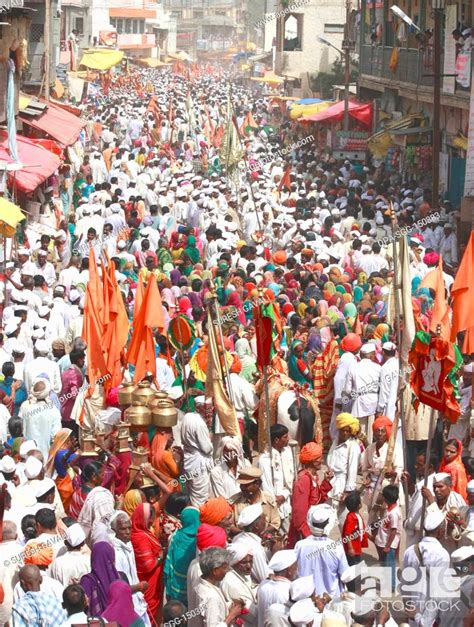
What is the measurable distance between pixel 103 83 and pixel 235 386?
4912 centimetres

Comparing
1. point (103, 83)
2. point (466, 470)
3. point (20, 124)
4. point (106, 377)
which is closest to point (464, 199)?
point (20, 124)

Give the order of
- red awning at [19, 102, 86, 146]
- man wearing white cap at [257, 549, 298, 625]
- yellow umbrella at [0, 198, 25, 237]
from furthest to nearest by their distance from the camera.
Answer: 1. red awning at [19, 102, 86, 146]
2. yellow umbrella at [0, 198, 25, 237]
3. man wearing white cap at [257, 549, 298, 625]

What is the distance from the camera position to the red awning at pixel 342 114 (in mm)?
38938

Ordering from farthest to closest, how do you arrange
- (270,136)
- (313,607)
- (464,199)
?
(270,136) → (464,199) → (313,607)

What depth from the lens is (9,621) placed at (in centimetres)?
789

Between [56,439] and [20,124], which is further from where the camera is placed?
[20,124]

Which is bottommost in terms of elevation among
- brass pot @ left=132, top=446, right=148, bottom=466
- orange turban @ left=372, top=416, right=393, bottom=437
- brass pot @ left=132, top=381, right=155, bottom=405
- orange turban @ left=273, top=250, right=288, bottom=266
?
orange turban @ left=273, top=250, right=288, bottom=266

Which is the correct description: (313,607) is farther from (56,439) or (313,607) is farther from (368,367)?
(368,367)

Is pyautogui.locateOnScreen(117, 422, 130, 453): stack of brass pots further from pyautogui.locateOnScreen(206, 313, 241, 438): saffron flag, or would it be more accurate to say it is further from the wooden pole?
the wooden pole

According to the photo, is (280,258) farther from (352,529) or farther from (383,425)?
(352,529)

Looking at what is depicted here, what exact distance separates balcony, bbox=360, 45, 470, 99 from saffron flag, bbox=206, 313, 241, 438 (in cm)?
1704

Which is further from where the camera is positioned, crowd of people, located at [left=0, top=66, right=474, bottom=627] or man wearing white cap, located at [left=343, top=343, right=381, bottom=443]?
man wearing white cap, located at [left=343, top=343, right=381, bottom=443]

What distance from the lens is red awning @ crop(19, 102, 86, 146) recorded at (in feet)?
90.1

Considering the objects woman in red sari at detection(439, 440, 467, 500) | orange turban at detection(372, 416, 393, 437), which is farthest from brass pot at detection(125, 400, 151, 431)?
woman in red sari at detection(439, 440, 467, 500)
